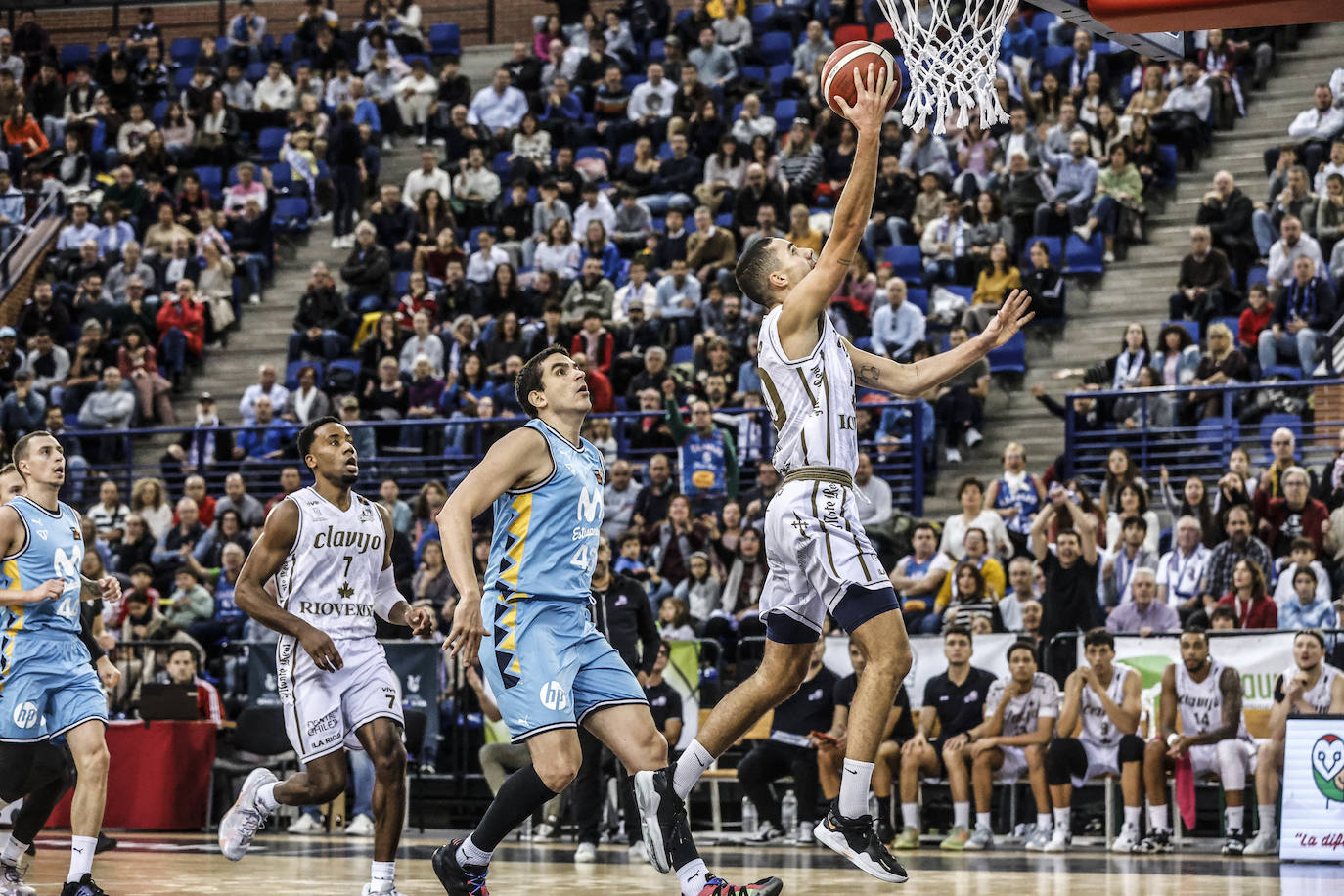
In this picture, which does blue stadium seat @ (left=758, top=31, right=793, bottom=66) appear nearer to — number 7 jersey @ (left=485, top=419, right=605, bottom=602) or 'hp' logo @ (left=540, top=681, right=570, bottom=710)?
number 7 jersey @ (left=485, top=419, right=605, bottom=602)

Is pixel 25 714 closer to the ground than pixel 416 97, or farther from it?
closer to the ground

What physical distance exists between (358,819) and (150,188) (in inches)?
500

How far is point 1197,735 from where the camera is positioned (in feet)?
40.7

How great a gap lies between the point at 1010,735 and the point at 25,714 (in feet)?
23.4

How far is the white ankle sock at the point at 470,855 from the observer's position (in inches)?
273

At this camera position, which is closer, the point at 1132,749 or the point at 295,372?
the point at 1132,749

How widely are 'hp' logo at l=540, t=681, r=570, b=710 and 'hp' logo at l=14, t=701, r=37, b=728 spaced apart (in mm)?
3339

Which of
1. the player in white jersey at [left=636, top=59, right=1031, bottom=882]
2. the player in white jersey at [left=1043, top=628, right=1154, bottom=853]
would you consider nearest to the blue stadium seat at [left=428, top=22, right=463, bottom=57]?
the player in white jersey at [left=1043, top=628, right=1154, bottom=853]

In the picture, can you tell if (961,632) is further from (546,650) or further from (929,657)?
(546,650)

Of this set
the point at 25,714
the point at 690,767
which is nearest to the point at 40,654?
the point at 25,714

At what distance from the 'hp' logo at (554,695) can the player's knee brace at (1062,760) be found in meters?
6.64

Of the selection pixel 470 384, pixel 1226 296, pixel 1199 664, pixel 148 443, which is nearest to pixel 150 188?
pixel 148 443

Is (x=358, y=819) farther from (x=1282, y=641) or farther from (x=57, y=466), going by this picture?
(x=1282, y=641)

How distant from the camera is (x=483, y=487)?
6.81m
